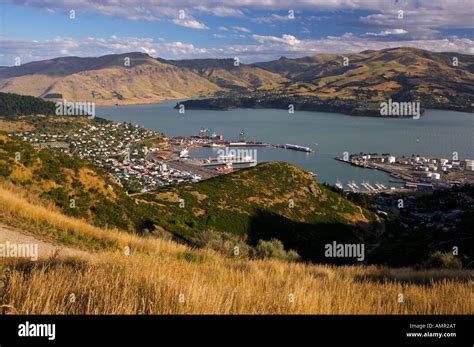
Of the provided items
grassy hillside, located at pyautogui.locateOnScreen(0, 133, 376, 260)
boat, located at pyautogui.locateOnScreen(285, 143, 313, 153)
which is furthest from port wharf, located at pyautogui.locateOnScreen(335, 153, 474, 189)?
grassy hillside, located at pyautogui.locateOnScreen(0, 133, 376, 260)

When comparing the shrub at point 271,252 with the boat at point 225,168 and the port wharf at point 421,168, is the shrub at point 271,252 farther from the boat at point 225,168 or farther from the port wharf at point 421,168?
the boat at point 225,168

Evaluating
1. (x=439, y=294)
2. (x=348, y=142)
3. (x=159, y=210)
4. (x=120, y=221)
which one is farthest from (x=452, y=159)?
(x=439, y=294)

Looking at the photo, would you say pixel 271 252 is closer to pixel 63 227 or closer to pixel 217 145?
pixel 63 227

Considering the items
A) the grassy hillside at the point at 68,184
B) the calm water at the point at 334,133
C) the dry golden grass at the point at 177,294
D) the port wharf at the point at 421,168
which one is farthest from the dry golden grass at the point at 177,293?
the calm water at the point at 334,133

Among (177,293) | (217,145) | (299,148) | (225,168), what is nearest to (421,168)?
(299,148)

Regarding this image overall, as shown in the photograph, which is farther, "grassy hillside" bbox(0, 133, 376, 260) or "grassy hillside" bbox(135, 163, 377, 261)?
"grassy hillside" bbox(135, 163, 377, 261)

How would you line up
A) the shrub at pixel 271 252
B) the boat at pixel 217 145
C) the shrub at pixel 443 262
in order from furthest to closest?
the boat at pixel 217 145 → the shrub at pixel 271 252 → the shrub at pixel 443 262

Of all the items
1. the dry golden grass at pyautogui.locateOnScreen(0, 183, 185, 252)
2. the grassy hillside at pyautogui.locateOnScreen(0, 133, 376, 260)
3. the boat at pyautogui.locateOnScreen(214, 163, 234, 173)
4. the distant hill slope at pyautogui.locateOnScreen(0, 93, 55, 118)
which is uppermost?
the distant hill slope at pyautogui.locateOnScreen(0, 93, 55, 118)

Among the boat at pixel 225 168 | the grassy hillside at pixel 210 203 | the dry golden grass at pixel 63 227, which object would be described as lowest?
the boat at pixel 225 168

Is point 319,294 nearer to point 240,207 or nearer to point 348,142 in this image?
point 240,207

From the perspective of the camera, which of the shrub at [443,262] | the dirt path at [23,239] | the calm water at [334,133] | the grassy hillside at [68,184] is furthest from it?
the calm water at [334,133]

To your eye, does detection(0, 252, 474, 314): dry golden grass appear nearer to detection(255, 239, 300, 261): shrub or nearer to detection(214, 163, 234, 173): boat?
detection(255, 239, 300, 261): shrub
